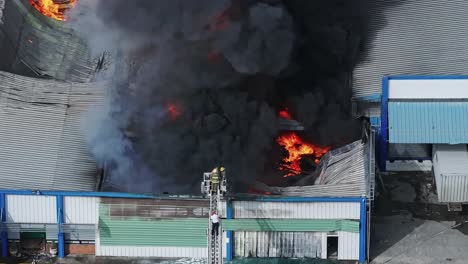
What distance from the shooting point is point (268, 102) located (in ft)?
125

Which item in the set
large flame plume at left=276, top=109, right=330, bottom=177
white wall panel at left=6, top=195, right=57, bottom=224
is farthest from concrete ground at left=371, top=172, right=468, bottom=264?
white wall panel at left=6, top=195, right=57, bottom=224

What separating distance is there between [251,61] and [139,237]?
7986 mm

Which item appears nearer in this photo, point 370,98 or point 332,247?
point 332,247

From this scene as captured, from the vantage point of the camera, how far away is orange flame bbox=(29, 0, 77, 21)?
1697 inches

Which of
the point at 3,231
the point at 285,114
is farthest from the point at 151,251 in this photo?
the point at 285,114

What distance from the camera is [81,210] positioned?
32.6m

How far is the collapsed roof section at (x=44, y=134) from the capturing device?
3400cm

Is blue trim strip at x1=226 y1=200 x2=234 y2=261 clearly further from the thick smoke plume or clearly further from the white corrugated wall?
the thick smoke plume

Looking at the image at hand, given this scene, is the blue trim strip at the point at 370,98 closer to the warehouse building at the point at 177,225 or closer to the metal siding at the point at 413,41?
the metal siding at the point at 413,41

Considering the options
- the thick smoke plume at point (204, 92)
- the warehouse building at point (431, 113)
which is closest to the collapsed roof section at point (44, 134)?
the thick smoke plume at point (204, 92)

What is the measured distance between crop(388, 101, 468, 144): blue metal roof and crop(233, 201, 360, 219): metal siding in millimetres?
5521

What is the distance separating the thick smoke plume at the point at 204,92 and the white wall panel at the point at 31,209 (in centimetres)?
288

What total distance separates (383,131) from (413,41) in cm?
434

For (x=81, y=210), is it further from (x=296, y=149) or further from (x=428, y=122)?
(x=428, y=122)
